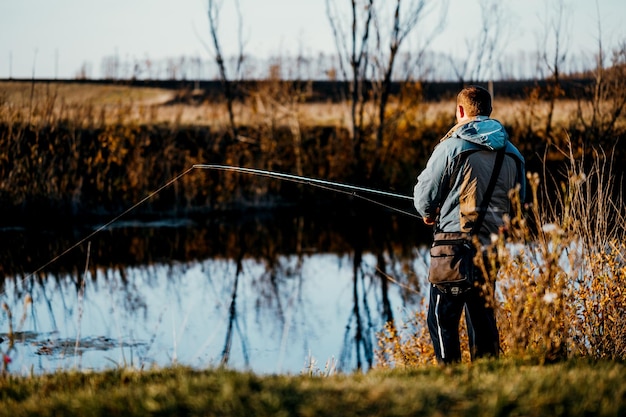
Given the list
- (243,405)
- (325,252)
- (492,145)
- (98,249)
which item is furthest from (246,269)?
(243,405)

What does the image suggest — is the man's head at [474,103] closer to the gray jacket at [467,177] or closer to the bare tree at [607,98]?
the gray jacket at [467,177]

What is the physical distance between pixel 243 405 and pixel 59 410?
35.4 inches

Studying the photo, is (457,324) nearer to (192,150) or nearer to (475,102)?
(475,102)

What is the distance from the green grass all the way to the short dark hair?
65.2 inches

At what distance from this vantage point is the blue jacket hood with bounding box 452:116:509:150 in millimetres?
5316

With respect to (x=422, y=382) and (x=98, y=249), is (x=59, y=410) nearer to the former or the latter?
(x=422, y=382)

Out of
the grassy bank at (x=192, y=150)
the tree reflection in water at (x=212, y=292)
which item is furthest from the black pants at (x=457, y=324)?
the grassy bank at (x=192, y=150)

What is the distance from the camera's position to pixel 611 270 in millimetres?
7047

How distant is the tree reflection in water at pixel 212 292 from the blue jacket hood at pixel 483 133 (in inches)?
103

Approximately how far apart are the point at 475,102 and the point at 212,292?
29.2ft

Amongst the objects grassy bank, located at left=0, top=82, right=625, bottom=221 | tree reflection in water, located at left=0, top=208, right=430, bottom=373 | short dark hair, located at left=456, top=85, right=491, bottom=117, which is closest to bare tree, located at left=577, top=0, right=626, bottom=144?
grassy bank, located at left=0, top=82, right=625, bottom=221

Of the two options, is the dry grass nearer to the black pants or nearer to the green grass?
the black pants

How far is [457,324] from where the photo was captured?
552 cm

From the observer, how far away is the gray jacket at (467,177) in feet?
17.5
